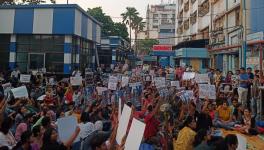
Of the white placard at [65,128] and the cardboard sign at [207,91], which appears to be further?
the cardboard sign at [207,91]

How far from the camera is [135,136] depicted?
13.5 feet

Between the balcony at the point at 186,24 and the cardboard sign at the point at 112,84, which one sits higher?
the balcony at the point at 186,24

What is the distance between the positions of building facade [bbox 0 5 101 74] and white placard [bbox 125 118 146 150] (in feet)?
73.3

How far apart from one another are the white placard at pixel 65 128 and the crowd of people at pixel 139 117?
0.23 ft

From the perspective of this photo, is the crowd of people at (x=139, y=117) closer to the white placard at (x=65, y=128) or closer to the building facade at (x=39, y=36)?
the white placard at (x=65, y=128)

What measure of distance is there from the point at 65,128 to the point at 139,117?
4.94 meters

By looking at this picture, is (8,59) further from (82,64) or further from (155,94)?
(155,94)

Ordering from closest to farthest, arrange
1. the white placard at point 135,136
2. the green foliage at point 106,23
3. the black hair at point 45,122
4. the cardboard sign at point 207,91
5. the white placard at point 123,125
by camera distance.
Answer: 1. the white placard at point 135,136
2. the white placard at point 123,125
3. the black hair at point 45,122
4. the cardboard sign at point 207,91
5. the green foliage at point 106,23

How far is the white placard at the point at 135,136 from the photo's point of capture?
4.01 meters

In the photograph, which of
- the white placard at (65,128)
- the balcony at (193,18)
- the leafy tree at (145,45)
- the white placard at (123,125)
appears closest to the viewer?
the white placard at (123,125)

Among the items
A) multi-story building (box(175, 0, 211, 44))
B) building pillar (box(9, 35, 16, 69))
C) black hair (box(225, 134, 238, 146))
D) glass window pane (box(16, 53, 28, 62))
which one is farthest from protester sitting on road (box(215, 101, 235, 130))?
multi-story building (box(175, 0, 211, 44))

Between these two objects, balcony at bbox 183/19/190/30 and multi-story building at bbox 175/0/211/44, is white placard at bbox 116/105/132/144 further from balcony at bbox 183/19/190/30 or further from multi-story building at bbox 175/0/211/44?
balcony at bbox 183/19/190/30

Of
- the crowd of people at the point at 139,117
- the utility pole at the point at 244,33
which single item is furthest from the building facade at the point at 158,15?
the crowd of people at the point at 139,117

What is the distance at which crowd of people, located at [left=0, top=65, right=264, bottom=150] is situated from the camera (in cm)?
646
